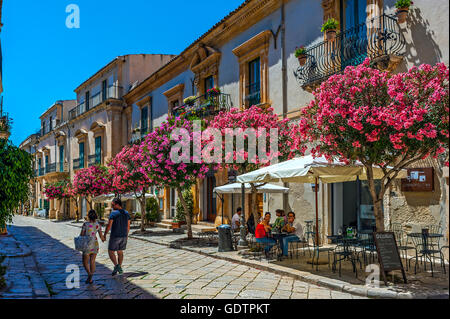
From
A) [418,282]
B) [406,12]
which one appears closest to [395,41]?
[406,12]

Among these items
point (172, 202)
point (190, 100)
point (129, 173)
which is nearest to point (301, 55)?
point (190, 100)

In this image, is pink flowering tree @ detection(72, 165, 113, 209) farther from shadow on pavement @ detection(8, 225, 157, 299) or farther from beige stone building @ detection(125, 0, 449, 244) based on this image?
shadow on pavement @ detection(8, 225, 157, 299)

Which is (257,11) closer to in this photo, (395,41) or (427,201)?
(395,41)

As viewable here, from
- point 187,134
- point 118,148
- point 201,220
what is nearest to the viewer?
point 187,134

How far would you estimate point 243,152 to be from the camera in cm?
1056

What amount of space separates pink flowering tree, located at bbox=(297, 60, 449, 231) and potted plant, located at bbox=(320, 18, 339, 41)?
175 inches

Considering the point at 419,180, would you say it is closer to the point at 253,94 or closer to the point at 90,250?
the point at 90,250

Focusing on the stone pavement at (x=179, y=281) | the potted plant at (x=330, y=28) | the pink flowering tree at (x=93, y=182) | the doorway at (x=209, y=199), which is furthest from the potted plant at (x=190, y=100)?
the stone pavement at (x=179, y=281)

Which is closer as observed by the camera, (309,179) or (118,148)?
(309,179)

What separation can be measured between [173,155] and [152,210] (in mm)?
10560

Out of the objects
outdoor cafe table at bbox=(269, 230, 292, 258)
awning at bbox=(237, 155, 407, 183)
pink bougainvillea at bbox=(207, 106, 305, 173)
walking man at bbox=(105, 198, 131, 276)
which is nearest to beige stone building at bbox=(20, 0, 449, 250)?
awning at bbox=(237, 155, 407, 183)

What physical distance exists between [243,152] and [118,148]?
19.1 meters

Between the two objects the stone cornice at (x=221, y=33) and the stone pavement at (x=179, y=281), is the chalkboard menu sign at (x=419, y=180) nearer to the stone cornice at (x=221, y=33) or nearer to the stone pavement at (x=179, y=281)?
the stone pavement at (x=179, y=281)

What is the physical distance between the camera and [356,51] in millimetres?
10852
